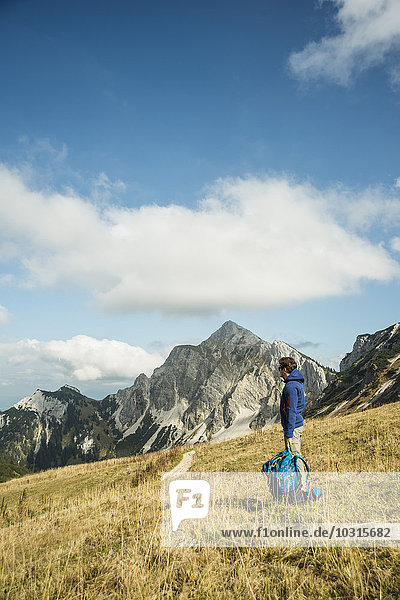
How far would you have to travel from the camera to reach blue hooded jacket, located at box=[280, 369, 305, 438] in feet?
27.5

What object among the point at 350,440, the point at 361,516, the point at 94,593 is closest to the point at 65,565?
the point at 94,593

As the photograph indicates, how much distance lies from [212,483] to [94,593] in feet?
23.2

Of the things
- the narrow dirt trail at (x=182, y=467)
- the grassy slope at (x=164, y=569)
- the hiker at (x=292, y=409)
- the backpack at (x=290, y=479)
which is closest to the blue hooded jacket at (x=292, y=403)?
the hiker at (x=292, y=409)

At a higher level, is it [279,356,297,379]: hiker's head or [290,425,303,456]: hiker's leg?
[279,356,297,379]: hiker's head

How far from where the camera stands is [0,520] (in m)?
14.8

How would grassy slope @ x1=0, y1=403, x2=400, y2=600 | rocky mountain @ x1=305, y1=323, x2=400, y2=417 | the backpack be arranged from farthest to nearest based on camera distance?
rocky mountain @ x1=305, y1=323, x2=400, y2=417 < the backpack < grassy slope @ x1=0, y1=403, x2=400, y2=600

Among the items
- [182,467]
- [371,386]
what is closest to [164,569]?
[182,467]

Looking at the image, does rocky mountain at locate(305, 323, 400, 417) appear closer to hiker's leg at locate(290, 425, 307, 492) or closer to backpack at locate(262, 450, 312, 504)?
hiker's leg at locate(290, 425, 307, 492)

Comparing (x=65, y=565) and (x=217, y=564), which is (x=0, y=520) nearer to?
(x=65, y=565)

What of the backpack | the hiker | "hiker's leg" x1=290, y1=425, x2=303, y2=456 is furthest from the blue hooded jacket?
the backpack

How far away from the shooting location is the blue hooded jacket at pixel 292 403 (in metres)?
8.39

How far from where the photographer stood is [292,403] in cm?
845

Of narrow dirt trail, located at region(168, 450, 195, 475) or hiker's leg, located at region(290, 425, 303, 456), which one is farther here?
narrow dirt trail, located at region(168, 450, 195, 475)

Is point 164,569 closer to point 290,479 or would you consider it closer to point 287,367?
point 290,479
